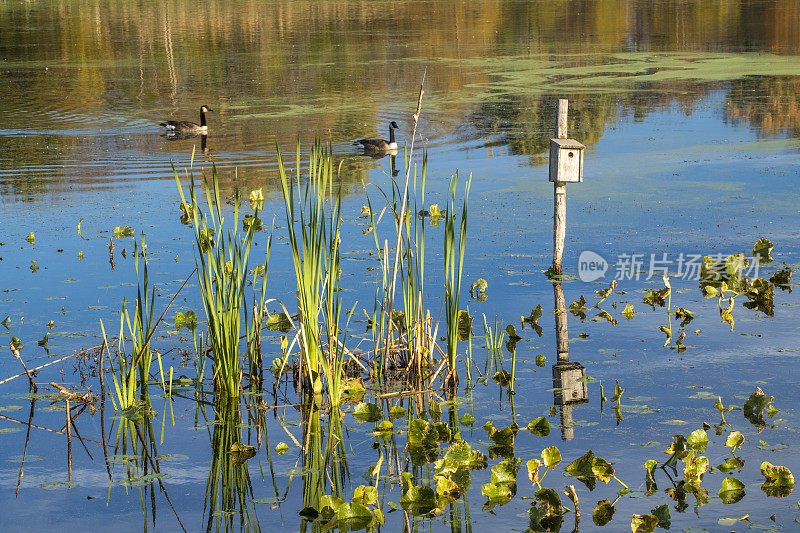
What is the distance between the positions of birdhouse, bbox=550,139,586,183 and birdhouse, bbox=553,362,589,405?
1.95 meters

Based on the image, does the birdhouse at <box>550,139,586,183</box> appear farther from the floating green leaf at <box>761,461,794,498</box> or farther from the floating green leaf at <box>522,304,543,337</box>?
the floating green leaf at <box>761,461,794,498</box>

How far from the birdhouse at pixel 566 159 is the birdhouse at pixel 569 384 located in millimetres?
1949

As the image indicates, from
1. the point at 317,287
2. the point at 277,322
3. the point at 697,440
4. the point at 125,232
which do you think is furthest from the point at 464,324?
the point at 125,232

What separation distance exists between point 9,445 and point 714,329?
4.60 meters

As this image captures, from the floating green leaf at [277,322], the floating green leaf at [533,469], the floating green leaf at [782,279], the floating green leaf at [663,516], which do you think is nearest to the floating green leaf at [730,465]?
the floating green leaf at [663,516]

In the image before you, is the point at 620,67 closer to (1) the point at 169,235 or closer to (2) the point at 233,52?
(2) the point at 233,52

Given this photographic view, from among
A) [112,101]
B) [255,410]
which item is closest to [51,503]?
[255,410]

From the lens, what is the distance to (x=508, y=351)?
6.43m

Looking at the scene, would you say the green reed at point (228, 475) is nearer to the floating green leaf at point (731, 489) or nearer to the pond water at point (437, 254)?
the pond water at point (437, 254)

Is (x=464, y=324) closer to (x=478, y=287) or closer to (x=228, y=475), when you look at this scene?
(x=478, y=287)

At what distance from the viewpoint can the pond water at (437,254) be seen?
182 inches

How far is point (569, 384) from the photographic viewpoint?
228 inches

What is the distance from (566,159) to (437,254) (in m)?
1.81

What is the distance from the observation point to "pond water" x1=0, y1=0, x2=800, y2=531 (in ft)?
15.1
